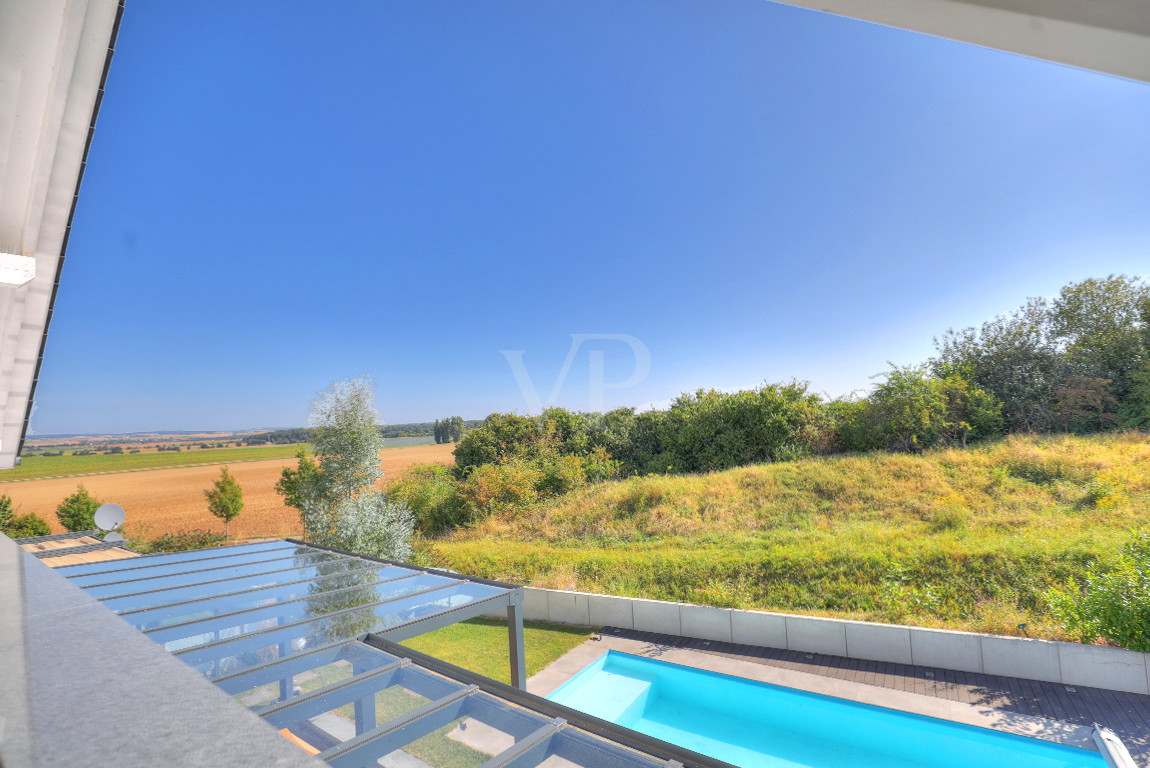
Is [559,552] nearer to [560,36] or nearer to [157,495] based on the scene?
[560,36]

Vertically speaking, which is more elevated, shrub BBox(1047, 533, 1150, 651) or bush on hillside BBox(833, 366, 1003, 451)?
bush on hillside BBox(833, 366, 1003, 451)

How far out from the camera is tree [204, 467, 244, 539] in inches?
591

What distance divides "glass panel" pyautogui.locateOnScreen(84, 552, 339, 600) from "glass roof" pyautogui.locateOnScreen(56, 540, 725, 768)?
18mm

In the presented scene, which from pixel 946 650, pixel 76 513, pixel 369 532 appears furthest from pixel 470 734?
pixel 76 513

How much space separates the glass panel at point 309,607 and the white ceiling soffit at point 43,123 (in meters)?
2.19

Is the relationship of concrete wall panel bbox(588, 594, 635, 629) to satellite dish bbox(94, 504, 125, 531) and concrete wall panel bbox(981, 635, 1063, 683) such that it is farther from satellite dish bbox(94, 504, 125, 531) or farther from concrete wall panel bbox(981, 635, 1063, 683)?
satellite dish bbox(94, 504, 125, 531)

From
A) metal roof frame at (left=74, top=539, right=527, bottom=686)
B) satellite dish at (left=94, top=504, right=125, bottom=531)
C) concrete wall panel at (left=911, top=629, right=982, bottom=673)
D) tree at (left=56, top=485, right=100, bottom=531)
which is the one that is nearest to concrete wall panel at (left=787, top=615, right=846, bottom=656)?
concrete wall panel at (left=911, top=629, right=982, bottom=673)

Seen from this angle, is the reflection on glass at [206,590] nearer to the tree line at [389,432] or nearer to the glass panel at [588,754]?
the glass panel at [588,754]

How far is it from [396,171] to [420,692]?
2177 cm

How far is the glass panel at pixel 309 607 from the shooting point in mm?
3014

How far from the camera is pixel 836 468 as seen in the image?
36.2ft

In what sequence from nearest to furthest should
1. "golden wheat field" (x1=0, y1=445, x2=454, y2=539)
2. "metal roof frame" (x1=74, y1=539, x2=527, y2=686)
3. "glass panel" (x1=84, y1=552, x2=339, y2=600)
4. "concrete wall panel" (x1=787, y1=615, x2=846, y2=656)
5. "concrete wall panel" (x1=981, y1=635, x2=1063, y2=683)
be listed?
"metal roof frame" (x1=74, y1=539, x2=527, y2=686) < "glass panel" (x1=84, y1=552, x2=339, y2=600) < "concrete wall panel" (x1=981, y1=635, x2=1063, y2=683) < "concrete wall panel" (x1=787, y1=615, x2=846, y2=656) < "golden wheat field" (x1=0, y1=445, x2=454, y2=539)

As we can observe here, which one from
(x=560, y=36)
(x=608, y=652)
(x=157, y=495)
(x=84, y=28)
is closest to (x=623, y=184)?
(x=560, y=36)

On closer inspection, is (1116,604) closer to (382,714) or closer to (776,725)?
(776,725)
